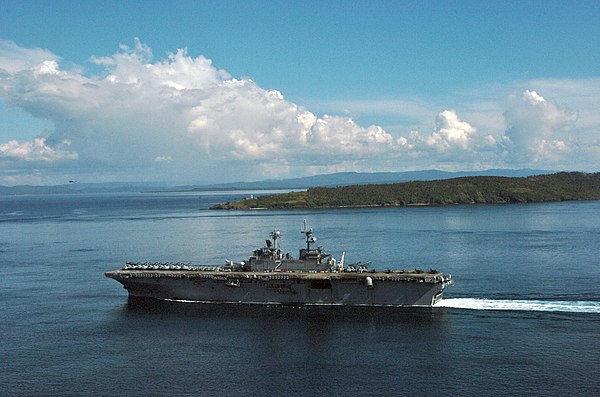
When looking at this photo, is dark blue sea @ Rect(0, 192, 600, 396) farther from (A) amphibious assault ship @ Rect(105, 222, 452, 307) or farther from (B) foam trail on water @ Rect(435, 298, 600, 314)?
(A) amphibious assault ship @ Rect(105, 222, 452, 307)

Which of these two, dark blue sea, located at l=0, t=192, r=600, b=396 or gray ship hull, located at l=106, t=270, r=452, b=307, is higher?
gray ship hull, located at l=106, t=270, r=452, b=307

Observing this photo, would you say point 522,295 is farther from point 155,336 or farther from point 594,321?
point 155,336

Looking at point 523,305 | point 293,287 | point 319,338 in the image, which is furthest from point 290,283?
point 523,305

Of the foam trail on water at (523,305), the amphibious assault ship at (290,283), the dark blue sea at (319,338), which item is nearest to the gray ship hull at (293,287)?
the amphibious assault ship at (290,283)

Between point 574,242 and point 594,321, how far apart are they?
184 ft

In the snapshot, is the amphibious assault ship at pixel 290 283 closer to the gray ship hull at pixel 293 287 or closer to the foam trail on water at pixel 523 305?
the gray ship hull at pixel 293 287

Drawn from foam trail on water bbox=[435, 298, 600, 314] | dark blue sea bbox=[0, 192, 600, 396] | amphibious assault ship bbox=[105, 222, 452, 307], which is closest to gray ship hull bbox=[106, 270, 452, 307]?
amphibious assault ship bbox=[105, 222, 452, 307]

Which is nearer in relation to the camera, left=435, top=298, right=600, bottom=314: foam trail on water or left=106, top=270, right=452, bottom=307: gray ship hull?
left=435, top=298, right=600, bottom=314: foam trail on water

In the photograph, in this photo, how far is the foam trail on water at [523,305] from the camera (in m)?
54.4

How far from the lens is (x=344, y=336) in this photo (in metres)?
48.8

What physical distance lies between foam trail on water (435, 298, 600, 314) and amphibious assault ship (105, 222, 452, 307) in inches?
86.6

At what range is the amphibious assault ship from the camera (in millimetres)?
57766

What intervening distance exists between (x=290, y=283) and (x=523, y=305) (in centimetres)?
2346

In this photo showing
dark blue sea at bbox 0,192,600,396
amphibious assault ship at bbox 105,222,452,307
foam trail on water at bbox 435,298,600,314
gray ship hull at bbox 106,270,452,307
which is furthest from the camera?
amphibious assault ship at bbox 105,222,452,307
